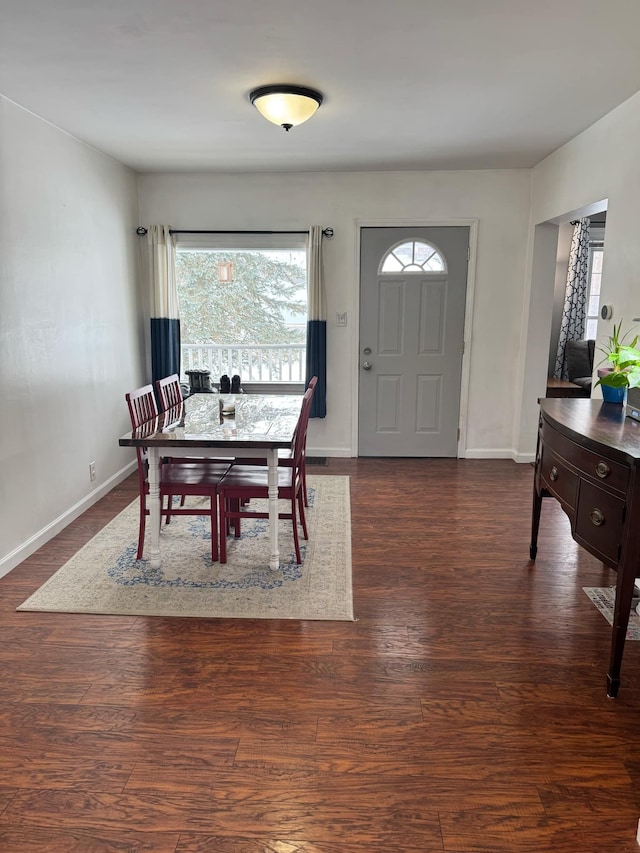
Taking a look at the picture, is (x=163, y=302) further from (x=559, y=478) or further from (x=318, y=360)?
(x=559, y=478)

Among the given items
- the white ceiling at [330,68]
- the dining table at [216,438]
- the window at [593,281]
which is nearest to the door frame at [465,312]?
the white ceiling at [330,68]

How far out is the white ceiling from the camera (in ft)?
7.19

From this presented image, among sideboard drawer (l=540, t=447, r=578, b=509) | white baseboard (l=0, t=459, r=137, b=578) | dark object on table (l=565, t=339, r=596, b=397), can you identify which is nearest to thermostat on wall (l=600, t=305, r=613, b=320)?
sideboard drawer (l=540, t=447, r=578, b=509)

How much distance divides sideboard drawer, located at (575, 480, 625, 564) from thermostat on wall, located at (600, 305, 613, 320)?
5.08ft

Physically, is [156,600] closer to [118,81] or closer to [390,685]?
[390,685]

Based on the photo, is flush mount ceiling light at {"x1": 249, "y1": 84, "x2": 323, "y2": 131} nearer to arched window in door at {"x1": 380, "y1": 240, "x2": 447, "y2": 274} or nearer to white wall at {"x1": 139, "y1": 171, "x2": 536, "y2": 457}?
white wall at {"x1": 139, "y1": 171, "x2": 536, "y2": 457}

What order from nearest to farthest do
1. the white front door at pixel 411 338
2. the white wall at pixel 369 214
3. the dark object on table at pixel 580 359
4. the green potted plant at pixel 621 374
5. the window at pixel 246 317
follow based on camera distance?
the green potted plant at pixel 621 374
the white wall at pixel 369 214
the white front door at pixel 411 338
the window at pixel 246 317
the dark object on table at pixel 580 359

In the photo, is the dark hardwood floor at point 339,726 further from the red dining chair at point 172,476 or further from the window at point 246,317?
the window at point 246,317

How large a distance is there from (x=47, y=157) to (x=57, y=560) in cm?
245

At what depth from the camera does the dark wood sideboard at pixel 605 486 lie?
2.04 metres

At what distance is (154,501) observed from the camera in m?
3.05

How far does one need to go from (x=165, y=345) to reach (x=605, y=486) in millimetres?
3997

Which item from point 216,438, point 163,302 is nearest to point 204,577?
point 216,438

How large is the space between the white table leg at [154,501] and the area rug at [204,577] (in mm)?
74
